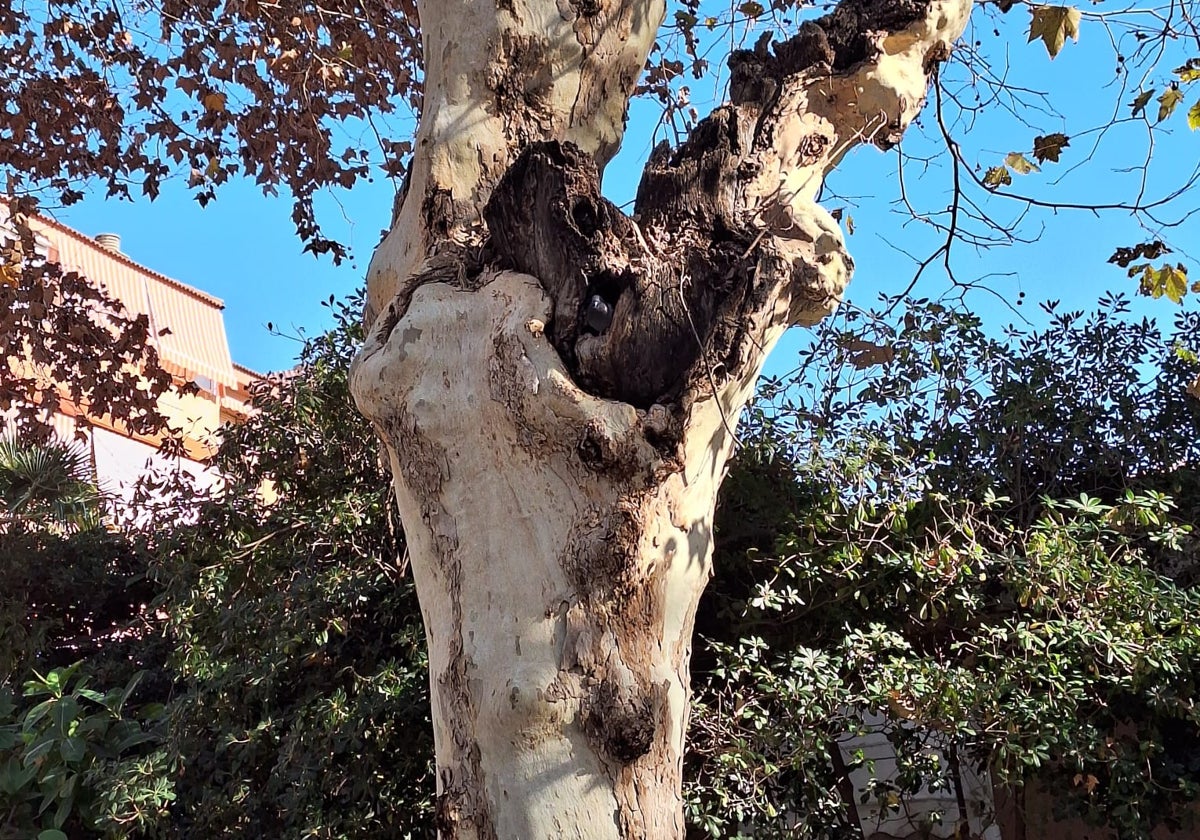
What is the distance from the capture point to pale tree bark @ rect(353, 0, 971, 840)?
2293mm

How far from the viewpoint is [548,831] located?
2.19 meters

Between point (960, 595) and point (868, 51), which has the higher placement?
point (868, 51)

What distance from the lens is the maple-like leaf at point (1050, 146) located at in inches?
161

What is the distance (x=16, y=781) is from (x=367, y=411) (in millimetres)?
4005

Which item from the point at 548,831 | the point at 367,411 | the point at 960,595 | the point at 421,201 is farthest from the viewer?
the point at 960,595

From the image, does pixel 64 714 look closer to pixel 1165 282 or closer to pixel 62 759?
pixel 62 759

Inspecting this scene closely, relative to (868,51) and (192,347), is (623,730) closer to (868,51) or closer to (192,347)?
(868,51)

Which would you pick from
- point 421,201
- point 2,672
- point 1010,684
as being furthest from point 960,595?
point 2,672

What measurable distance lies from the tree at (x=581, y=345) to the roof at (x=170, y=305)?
43.4 feet

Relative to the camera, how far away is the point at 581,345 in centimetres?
262

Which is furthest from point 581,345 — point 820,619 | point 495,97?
point 820,619

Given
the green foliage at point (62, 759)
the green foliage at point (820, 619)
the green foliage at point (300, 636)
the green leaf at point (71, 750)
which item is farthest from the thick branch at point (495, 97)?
the green leaf at point (71, 750)

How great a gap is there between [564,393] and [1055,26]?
6.80 ft

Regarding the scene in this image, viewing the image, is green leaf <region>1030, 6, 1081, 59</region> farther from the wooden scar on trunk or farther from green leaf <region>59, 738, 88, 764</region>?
green leaf <region>59, 738, 88, 764</region>
